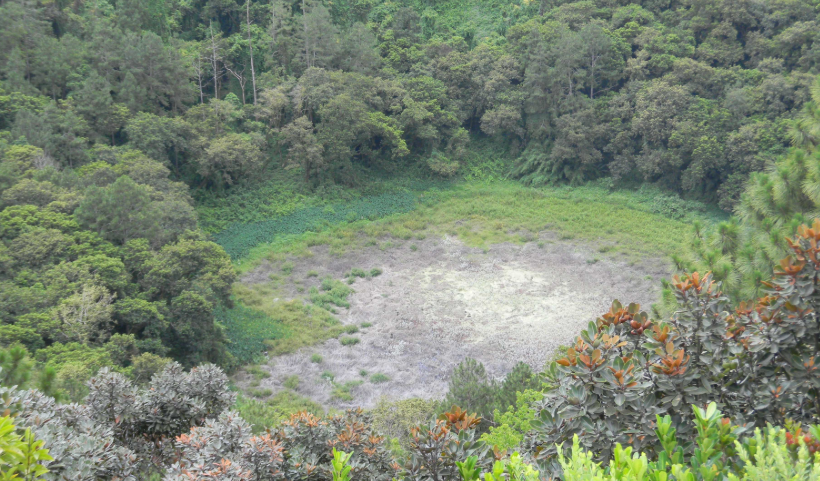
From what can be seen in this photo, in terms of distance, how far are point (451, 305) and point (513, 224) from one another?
6.37m

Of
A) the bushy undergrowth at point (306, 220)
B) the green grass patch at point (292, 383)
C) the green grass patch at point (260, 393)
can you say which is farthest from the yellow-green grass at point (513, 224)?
the green grass patch at point (260, 393)

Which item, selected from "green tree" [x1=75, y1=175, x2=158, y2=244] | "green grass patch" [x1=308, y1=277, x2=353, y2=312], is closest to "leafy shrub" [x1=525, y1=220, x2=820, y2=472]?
"green tree" [x1=75, y1=175, x2=158, y2=244]

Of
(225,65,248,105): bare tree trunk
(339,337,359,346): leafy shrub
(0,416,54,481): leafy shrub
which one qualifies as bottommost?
(339,337,359,346): leafy shrub

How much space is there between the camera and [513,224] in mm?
21359

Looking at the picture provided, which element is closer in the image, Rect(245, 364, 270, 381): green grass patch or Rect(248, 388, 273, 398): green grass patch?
Rect(248, 388, 273, 398): green grass patch

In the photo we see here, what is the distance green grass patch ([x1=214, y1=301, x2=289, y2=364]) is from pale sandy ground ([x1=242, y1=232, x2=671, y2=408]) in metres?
0.77

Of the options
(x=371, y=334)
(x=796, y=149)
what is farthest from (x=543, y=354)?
(x=796, y=149)

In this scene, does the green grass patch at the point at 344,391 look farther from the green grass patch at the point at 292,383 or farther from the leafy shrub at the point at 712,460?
the leafy shrub at the point at 712,460

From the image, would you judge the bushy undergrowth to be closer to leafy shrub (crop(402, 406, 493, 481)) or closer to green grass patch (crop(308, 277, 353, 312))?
green grass patch (crop(308, 277, 353, 312))

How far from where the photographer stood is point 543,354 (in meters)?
13.6

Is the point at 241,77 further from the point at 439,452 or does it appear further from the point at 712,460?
the point at 712,460

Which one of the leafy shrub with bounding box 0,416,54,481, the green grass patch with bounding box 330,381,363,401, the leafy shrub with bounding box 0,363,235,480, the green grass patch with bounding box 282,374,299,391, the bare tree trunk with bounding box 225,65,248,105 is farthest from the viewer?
the bare tree trunk with bounding box 225,65,248,105

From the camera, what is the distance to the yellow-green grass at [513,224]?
19.4 meters

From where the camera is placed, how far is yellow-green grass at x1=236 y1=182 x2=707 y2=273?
19.4m
